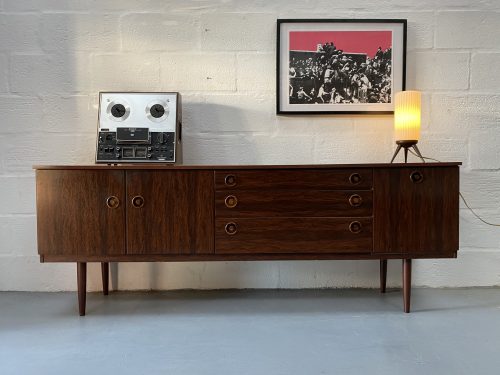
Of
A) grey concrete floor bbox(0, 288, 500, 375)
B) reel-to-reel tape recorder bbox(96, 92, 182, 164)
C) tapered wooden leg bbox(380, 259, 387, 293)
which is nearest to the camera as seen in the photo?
grey concrete floor bbox(0, 288, 500, 375)

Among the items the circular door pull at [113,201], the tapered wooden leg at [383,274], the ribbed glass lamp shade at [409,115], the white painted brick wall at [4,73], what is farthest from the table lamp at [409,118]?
the white painted brick wall at [4,73]

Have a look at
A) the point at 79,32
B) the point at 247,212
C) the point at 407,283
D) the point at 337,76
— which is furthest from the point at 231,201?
the point at 79,32

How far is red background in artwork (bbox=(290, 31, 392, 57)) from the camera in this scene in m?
2.27

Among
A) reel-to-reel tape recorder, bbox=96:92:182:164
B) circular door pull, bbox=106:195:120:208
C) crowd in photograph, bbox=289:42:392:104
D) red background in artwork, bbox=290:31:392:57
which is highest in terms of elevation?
red background in artwork, bbox=290:31:392:57

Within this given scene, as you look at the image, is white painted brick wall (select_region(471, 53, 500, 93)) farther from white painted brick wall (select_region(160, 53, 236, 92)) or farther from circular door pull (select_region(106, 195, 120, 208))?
circular door pull (select_region(106, 195, 120, 208))

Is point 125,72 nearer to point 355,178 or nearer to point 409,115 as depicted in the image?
point 355,178

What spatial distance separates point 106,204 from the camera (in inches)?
70.5

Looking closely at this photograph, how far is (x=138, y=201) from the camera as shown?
1.79 m

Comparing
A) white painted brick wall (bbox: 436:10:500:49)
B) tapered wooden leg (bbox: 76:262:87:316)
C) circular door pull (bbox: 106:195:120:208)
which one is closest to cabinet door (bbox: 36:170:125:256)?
circular door pull (bbox: 106:195:120:208)

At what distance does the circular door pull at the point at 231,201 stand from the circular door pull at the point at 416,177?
0.79 metres

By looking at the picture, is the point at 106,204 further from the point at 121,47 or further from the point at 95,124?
the point at 121,47

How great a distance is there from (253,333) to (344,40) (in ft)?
5.38

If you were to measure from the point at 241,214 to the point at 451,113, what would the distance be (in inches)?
55.0

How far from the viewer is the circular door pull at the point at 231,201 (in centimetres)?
180
